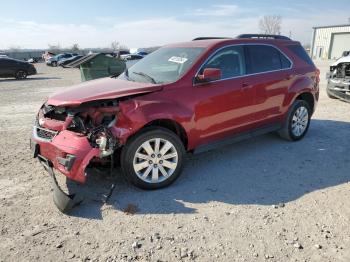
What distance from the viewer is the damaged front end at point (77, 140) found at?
365 centimetres

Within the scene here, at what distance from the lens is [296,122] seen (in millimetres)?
5996

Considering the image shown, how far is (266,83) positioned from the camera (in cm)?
523

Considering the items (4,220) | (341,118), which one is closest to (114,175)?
(4,220)

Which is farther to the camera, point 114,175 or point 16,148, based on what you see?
point 16,148

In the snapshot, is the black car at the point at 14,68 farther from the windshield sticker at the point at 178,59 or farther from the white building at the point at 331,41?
the white building at the point at 331,41

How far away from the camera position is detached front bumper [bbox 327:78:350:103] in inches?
363

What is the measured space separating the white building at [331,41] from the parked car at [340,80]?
38.0 m

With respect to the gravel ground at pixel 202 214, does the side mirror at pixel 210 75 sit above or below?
above

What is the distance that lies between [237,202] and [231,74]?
6.27ft

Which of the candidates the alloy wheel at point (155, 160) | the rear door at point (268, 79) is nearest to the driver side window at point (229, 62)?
the rear door at point (268, 79)

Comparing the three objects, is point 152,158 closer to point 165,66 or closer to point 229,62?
point 165,66

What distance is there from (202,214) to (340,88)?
7.60 metres

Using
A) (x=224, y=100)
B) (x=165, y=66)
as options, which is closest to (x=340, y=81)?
(x=224, y=100)

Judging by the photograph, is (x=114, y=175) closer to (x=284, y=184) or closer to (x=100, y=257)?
(x=100, y=257)
